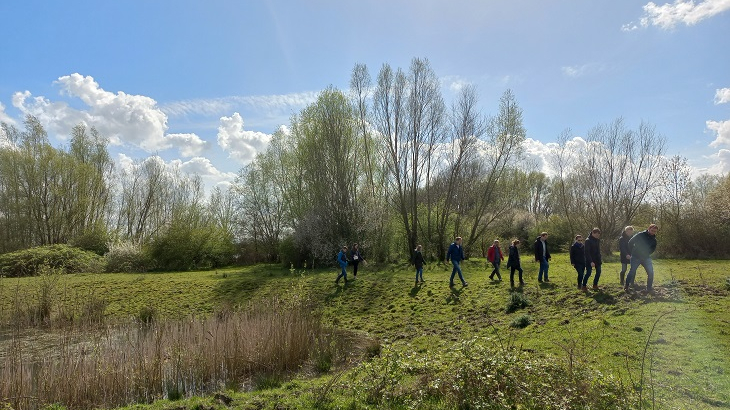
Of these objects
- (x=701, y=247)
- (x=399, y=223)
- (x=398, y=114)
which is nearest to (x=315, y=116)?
(x=398, y=114)

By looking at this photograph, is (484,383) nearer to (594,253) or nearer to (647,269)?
(647,269)

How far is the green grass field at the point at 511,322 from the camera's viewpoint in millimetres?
5816

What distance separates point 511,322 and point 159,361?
7.88 m

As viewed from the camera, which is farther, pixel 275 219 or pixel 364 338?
pixel 275 219

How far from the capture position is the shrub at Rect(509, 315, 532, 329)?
9.32m

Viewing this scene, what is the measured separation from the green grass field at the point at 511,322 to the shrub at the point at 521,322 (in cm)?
6

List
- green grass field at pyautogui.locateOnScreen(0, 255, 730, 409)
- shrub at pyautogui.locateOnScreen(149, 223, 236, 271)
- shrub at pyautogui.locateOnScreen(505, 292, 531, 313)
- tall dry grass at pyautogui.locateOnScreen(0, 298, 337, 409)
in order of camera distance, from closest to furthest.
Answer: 1. green grass field at pyautogui.locateOnScreen(0, 255, 730, 409)
2. tall dry grass at pyautogui.locateOnScreen(0, 298, 337, 409)
3. shrub at pyautogui.locateOnScreen(505, 292, 531, 313)
4. shrub at pyautogui.locateOnScreen(149, 223, 236, 271)

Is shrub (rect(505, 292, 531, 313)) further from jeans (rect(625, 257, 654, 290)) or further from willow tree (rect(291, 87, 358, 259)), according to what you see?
willow tree (rect(291, 87, 358, 259))

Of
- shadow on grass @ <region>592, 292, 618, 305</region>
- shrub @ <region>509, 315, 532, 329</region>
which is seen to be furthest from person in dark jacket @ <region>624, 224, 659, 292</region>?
shrub @ <region>509, 315, 532, 329</region>

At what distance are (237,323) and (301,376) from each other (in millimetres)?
1858

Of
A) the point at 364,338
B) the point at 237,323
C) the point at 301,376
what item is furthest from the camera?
the point at 364,338

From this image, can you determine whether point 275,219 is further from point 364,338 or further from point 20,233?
point 364,338

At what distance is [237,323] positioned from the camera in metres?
8.50

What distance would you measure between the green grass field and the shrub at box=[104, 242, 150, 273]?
10.1 m
